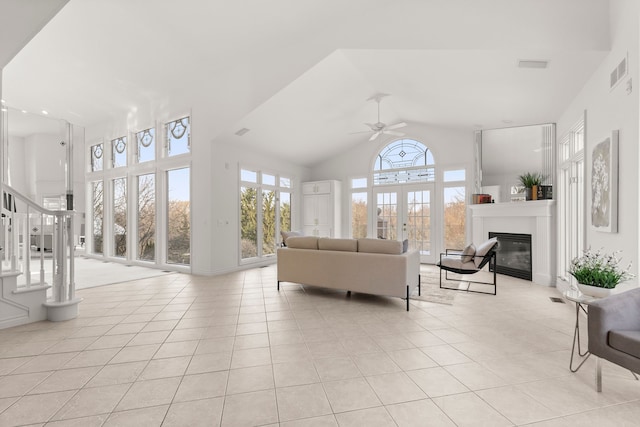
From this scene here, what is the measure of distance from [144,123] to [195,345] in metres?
6.00

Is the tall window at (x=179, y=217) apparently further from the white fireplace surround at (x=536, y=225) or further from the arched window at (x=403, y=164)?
the white fireplace surround at (x=536, y=225)

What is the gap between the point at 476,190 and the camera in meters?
6.47

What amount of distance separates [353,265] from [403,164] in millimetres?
4509

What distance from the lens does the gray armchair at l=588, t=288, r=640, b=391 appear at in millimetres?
1784

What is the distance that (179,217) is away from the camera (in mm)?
6602

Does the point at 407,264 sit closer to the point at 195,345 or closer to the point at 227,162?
the point at 195,345

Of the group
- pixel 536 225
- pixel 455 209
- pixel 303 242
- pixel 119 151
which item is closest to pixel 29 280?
pixel 303 242

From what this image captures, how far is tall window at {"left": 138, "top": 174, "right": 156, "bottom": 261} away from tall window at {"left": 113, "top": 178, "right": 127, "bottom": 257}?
0.64 meters

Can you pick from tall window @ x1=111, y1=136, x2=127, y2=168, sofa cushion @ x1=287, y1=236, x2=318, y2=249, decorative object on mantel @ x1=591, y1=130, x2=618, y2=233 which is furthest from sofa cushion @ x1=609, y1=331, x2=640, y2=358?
tall window @ x1=111, y1=136, x2=127, y2=168

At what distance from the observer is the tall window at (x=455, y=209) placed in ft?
22.8

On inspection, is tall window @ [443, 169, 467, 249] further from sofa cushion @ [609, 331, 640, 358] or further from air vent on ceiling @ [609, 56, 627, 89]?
sofa cushion @ [609, 331, 640, 358]

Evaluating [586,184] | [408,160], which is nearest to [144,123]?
[408,160]

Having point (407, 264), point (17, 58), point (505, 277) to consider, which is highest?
point (17, 58)

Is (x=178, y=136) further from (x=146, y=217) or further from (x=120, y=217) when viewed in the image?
(x=120, y=217)
